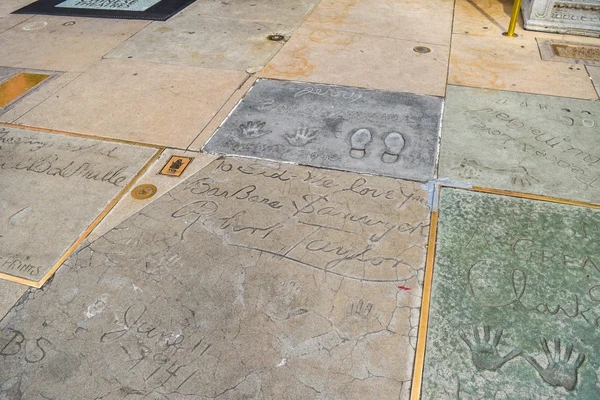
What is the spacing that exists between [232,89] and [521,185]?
300cm

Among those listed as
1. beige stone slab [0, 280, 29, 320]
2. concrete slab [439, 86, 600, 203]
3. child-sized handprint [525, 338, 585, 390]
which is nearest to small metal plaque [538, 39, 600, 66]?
concrete slab [439, 86, 600, 203]

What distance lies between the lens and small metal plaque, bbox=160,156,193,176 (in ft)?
12.3

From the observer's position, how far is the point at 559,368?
2383 millimetres

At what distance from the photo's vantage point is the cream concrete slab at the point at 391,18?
20.3 feet

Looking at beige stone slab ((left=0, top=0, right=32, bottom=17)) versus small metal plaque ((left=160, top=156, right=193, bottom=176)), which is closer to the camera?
small metal plaque ((left=160, top=156, right=193, bottom=176))

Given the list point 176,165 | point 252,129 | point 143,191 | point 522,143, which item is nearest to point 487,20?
point 522,143

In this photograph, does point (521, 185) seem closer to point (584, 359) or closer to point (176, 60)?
point (584, 359)

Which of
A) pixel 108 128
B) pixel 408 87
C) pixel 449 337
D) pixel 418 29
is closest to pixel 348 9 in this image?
pixel 418 29

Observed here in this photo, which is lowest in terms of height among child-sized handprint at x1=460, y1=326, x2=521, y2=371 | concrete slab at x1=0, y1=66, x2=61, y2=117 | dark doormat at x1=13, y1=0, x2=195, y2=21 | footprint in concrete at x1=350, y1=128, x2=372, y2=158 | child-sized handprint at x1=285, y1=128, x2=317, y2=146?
child-sized handprint at x1=460, y1=326, x2=521, y2=371

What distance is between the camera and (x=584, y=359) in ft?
7.91

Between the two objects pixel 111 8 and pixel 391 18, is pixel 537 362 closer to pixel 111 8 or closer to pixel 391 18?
pixel 391 18

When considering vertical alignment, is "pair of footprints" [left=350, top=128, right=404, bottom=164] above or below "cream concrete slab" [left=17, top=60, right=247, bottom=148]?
below

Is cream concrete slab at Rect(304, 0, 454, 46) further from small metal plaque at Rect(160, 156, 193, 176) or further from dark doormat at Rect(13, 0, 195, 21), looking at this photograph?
small metal plaque at Rect(160, 156, 193, 176)

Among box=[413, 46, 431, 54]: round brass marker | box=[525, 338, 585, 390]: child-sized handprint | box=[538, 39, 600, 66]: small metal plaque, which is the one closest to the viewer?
box=[525, 338, 585, 390]: child-sized handprint
